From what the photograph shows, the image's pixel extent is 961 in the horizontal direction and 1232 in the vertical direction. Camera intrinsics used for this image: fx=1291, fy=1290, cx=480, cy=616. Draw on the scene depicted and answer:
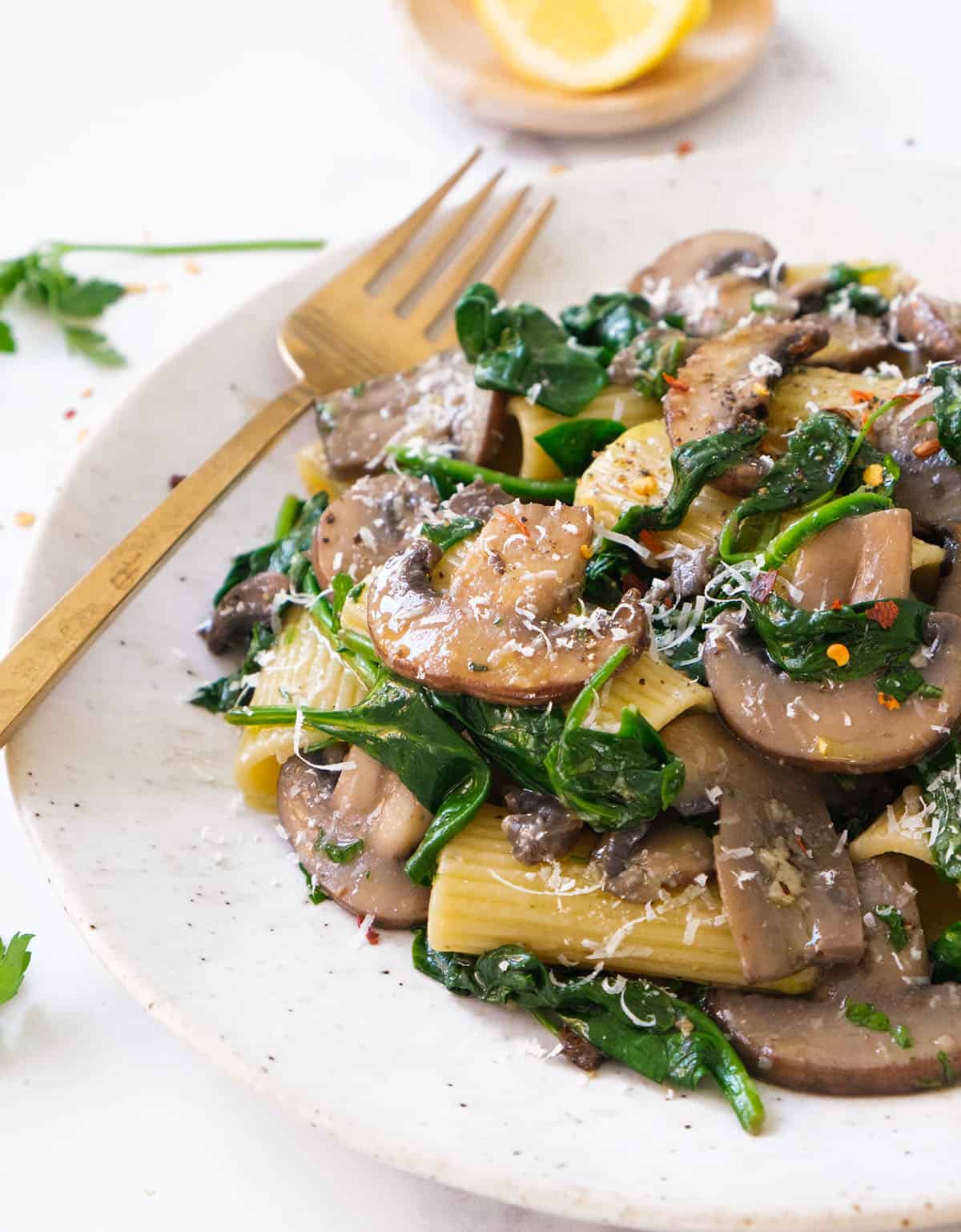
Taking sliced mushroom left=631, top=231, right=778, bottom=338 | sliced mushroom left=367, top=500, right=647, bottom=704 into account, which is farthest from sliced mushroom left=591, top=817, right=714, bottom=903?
sliced mushroom left=631, top=231, right=778, bottom=338

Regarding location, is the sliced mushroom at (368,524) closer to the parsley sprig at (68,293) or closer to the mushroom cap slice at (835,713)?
the mushroom cap slice at (835,713)

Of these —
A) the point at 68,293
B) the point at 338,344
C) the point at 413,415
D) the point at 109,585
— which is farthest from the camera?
the point at 68,293

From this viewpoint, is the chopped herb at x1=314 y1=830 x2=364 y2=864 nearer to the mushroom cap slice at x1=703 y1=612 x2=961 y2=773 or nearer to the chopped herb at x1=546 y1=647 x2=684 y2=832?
the chopped herb at x1=546 y1=647 x2=684 y2=832

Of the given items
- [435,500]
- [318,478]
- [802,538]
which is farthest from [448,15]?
[802,538]

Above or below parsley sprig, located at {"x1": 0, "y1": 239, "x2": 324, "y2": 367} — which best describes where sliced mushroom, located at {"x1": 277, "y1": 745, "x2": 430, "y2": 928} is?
below

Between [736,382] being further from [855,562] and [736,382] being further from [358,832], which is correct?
[358,832]

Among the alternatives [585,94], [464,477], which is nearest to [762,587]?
[464,477]
